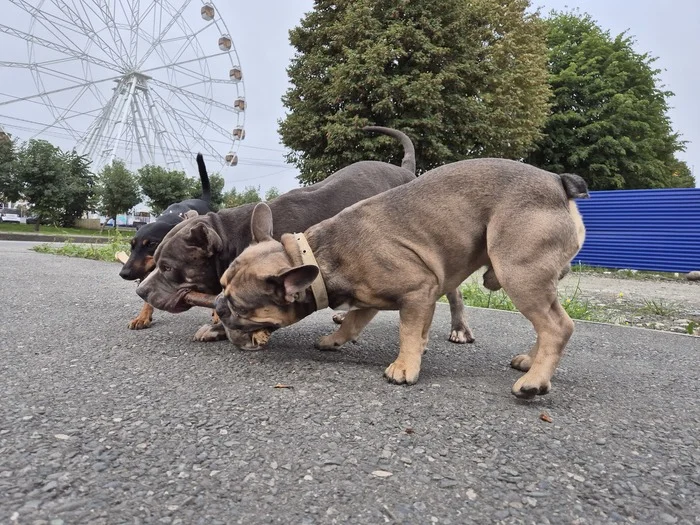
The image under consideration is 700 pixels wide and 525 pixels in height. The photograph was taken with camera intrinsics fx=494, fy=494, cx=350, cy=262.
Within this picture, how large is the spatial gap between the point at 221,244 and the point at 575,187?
2.36 metres

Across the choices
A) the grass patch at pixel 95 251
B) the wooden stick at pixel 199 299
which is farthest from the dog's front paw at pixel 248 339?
the grass patch at pixel 95 251

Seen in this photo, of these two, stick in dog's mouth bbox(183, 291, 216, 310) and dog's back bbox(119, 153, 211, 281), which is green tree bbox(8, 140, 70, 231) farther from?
stick in dog's mouth bbox(183, 291, 216, 310)

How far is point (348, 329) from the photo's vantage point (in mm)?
3342

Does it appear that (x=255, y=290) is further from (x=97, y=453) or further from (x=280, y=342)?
(x=97, y=453)

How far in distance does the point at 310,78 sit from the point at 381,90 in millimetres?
4266

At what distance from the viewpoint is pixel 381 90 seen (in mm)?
17141

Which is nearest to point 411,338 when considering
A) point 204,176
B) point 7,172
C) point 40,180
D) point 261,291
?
point 261,291

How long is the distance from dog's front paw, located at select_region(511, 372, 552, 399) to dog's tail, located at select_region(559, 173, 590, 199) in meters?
1.02

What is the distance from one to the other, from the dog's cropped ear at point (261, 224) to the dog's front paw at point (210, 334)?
82cm

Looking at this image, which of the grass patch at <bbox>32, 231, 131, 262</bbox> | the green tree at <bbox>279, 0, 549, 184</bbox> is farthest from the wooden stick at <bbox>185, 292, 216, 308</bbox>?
the green tree at <bbox>279, 0, 549, 184</bbox>

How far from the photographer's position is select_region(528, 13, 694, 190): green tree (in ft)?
91.0

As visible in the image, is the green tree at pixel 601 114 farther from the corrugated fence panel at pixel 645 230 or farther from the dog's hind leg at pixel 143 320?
the dog's hind leg at pixel 143 320

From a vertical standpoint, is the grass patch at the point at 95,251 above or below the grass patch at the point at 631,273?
above

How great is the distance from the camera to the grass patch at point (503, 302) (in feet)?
18.3
